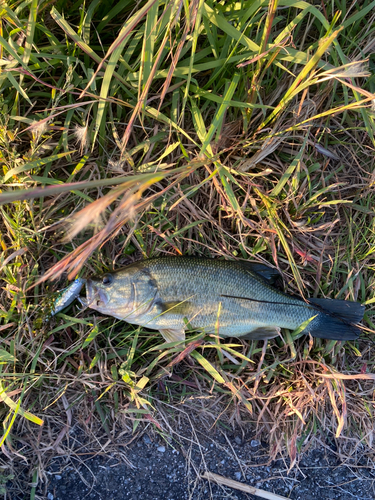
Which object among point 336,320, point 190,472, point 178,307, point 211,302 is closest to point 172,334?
point 178,307

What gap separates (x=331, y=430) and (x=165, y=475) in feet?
4.96

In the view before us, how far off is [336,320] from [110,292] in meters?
1.88

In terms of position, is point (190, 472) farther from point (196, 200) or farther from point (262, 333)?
point (196, 200)

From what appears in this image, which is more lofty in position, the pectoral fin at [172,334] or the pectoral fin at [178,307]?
the pectoral fin at [178,307]

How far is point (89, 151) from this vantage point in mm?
2955

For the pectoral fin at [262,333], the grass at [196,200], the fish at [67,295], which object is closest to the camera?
the grass at [196,200]

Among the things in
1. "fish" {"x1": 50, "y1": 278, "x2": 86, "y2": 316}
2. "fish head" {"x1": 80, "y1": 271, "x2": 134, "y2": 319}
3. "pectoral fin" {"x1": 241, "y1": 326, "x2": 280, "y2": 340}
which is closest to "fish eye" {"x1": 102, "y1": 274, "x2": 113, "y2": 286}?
"fish head" {"x1": 80, "y1": 271, "x2": 134, "y2": 319}

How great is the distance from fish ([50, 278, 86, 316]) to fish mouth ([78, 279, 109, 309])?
0.11m

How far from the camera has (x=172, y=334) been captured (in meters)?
2.93

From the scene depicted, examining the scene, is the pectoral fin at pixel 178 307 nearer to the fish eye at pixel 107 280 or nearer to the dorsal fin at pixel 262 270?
the fish eye at pixel 107 280

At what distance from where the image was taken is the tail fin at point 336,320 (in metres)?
3.05

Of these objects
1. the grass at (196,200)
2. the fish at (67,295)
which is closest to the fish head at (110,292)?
the fish at (67,295)

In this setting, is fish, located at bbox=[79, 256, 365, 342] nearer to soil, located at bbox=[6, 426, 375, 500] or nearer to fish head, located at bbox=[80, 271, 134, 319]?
fish head, located at bbox=[80, 271, 134, 319]

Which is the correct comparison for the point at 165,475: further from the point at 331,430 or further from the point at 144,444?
the point at 331,430
